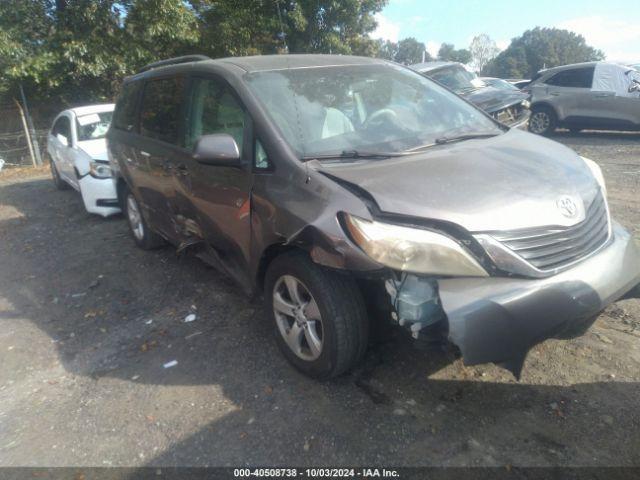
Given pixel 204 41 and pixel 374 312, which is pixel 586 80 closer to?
pixel 374 312

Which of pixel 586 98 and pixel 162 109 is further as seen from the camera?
pixel 586 98

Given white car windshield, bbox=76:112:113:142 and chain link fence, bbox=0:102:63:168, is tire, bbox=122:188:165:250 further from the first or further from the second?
chain link fence, bbox=0:102:63:168

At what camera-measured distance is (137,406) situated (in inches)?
113

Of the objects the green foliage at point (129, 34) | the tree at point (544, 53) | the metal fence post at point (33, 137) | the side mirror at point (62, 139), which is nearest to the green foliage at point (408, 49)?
the tree at point (544, 53)

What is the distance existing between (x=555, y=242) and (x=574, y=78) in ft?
35.7

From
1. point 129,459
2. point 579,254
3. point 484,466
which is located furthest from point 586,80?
point 129,459

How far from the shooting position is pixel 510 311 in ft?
7.00

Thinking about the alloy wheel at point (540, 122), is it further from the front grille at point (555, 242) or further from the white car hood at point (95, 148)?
the front grille at point (555, 242)

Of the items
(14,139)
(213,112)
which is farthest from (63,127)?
(14,139)

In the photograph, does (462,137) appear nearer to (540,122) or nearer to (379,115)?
(379,115)

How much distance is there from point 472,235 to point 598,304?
0.71 meters

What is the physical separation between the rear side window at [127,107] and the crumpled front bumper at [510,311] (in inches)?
149

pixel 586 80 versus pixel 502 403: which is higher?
pixel 586 80

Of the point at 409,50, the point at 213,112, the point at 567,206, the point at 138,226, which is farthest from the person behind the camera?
the point at 409,50
